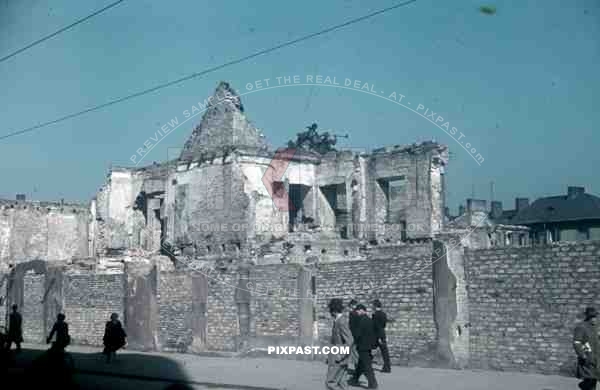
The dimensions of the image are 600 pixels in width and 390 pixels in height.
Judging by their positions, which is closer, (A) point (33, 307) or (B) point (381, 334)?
(B) point (381, 334)

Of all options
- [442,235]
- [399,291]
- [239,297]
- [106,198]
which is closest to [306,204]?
[442,235]

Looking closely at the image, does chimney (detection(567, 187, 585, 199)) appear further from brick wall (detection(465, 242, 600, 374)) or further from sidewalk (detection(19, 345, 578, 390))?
brick wall (detection(465, 242, 600, 374))

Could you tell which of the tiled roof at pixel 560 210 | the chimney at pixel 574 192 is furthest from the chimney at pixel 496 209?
the chimney at pixel 574 192

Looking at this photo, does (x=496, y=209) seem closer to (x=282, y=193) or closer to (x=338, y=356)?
(x=282, y=193)

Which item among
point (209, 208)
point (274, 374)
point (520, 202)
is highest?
point (520, 202)

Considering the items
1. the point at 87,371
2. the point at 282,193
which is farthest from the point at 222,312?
the point at 282,193

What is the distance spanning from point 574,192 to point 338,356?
154 ft

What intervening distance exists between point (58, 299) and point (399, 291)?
15.4 meters

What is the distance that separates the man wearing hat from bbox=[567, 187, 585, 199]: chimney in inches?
1840

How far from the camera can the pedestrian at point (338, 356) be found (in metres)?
11.6

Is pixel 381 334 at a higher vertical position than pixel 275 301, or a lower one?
lower

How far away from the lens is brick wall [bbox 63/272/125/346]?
2420 cm

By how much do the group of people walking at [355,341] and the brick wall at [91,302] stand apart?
11.5 metres

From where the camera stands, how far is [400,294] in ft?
52.9
